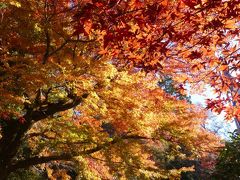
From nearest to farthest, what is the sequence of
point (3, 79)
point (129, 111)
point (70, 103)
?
1. point (3, 79)
2. point (129, 111)
3. point (70, 103)

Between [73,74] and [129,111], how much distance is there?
6.91 ft

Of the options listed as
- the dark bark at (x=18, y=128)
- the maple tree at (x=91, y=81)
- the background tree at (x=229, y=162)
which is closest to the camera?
the maple tree at (x=91, y=81)

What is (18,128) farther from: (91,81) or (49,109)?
(91,81)

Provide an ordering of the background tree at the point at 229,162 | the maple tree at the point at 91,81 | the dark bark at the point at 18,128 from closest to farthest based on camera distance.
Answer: the maple tree at the point at 91,81 < the dark bark at the point at 18,128 < the background tree at the point at 229,162

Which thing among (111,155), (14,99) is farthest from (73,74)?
(111,155)

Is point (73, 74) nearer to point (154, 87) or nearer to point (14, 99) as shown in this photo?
point (14, 99)

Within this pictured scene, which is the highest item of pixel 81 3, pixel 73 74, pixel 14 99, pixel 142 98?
pixel 81 3

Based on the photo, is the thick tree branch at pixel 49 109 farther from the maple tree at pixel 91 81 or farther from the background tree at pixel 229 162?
the background tree at pixel 229 162

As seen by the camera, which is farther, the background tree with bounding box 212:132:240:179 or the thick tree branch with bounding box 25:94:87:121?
the background tree with bounding box 212:132:240:179

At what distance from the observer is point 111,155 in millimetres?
9664

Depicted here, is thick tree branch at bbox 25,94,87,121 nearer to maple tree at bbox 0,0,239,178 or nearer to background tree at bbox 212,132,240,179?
maple tree at bbox 0,0,239,178

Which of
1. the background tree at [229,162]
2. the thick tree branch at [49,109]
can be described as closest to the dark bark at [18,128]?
the thick tree branch at [49,109]

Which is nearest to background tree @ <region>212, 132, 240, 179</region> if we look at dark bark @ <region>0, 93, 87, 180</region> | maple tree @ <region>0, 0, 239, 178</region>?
maple tree @ <region>0, 0, 239, 178</region>

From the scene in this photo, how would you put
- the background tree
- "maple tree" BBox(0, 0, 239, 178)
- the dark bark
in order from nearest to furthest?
"maple tree" BBox(0, 0, 239, 178) → the dark bark → the background tree
